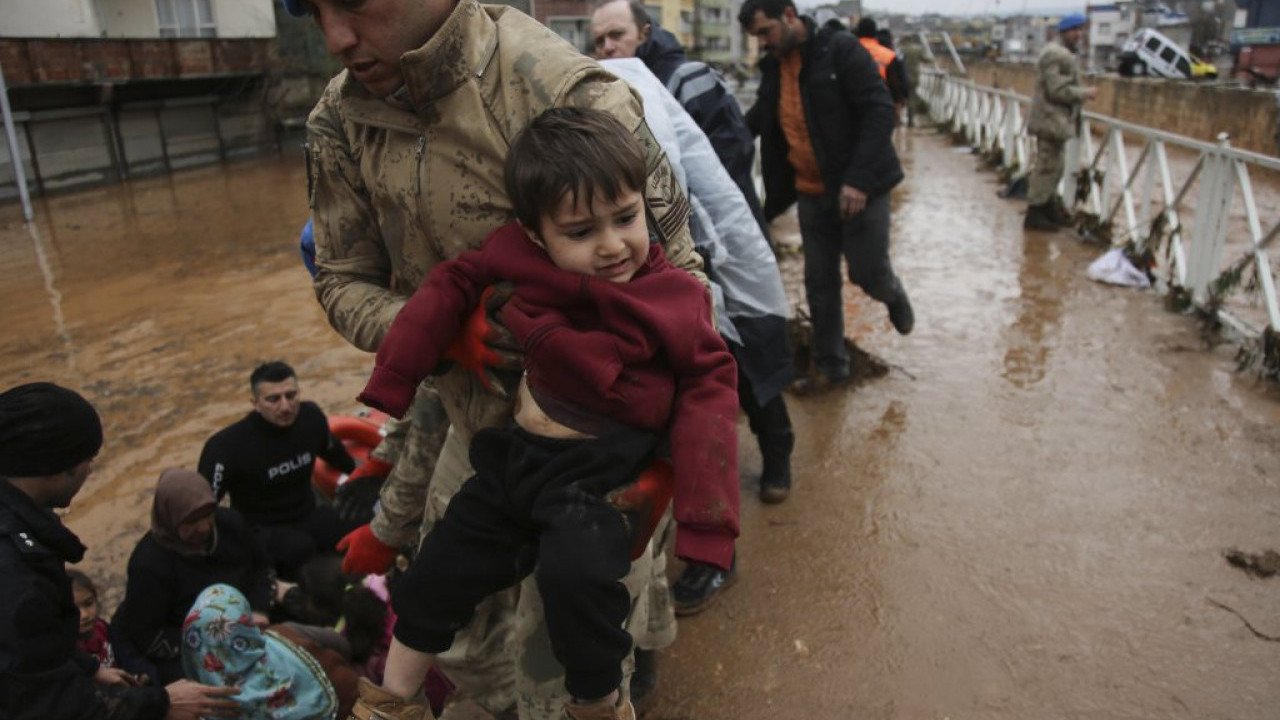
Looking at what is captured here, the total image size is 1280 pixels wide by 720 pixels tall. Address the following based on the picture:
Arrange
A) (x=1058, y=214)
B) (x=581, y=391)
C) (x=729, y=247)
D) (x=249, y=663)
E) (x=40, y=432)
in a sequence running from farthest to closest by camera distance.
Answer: (x=1058, y=214)
(x=729, y=247)
(x=249, y=663)
(x=40, y=432)
(x=581, y=391)

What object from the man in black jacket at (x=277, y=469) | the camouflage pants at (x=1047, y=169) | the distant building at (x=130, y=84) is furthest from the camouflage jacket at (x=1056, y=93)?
the distant building at (x=130, y=84)

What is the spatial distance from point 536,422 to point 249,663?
1.54m

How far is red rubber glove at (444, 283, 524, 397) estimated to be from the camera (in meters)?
1.74

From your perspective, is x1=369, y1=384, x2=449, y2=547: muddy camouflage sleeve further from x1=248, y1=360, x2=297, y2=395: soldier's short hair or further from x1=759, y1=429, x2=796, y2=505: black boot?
x1=759, y1=429, x2=796, y2=505: black boot

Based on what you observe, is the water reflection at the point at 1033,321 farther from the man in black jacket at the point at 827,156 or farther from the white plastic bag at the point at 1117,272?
the man in black jacket at the point at 827,156

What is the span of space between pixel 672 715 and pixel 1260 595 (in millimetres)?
2057

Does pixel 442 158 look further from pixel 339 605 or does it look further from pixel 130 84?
pixel 130 84

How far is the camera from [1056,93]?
338 inches

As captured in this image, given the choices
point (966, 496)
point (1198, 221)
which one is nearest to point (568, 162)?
point (966, 496)

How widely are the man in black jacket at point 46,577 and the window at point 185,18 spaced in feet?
73.9

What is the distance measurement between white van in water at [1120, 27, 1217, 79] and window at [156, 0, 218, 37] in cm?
2585

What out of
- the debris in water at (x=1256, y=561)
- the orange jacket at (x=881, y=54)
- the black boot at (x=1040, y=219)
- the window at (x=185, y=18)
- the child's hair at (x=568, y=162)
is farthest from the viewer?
the window at (x=185, y=18)

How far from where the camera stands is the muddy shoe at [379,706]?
1.82 metres

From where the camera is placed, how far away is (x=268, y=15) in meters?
22.4
